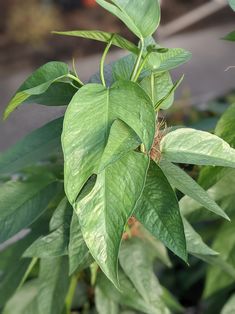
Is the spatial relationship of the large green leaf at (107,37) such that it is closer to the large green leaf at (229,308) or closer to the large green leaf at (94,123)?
the large green leaf at (94,123)

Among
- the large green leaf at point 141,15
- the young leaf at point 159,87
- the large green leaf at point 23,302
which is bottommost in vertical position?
the large green leaf at point 23,302

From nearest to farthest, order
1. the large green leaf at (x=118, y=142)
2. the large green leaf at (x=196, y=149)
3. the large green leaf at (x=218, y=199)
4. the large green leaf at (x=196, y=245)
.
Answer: the large green leaf at (x=118, y=142)
the large green leaf at (x=196, y=149)
the large green leaf at (x=196, y=245)
the large green leaf at (x=218, y=199)

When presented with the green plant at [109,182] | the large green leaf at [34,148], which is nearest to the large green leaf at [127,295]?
the green plant at [109,182]

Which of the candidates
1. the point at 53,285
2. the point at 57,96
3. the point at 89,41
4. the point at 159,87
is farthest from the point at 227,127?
the point at 89,41

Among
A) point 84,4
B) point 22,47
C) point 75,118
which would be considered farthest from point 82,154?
point 84,4

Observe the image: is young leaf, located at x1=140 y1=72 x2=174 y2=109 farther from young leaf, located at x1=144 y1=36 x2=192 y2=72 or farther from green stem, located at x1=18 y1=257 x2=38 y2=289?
green stem, located at x1=18 y1=257 x2=38 y2=289

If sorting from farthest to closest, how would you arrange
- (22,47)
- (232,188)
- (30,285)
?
(22,47)
(30,285)
(232,188)

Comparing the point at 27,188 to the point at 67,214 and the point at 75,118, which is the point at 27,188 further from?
the point at 75,118
